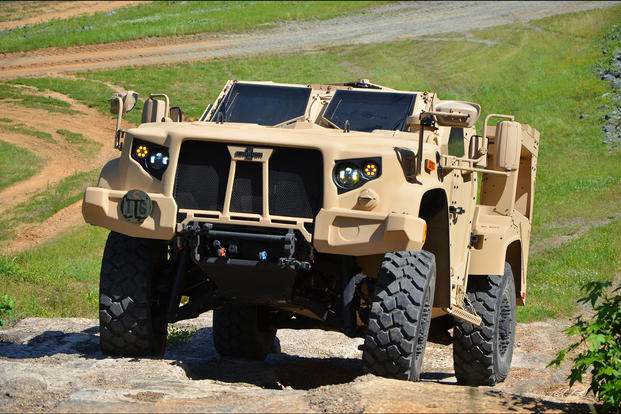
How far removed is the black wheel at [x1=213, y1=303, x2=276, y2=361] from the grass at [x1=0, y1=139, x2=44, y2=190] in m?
12.1

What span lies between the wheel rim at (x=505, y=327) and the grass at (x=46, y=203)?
36.4 feet

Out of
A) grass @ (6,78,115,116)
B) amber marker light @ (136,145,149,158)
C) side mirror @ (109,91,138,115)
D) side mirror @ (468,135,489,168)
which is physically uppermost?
grass @ (6,78,115,116)

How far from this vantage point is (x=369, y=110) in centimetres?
901

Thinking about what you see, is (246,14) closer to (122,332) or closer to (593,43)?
(593,43)

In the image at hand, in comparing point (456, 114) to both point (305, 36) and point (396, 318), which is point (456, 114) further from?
point (305, 36)

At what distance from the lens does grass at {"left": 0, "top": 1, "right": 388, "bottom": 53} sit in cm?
3462

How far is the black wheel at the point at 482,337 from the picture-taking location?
9.88m

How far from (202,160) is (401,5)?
37.7 m

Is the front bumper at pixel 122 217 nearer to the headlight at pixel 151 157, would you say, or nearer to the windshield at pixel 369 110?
the headlight at pixel 151 157

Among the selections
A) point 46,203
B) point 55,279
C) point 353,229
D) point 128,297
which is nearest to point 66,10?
point 46,203

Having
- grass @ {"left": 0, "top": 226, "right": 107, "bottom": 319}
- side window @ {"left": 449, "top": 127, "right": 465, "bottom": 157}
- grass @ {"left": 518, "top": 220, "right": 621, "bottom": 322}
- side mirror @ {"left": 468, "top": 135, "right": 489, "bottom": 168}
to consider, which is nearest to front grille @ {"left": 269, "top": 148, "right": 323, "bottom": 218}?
side window @ {"left": 449, "top": 127, "right": 465, "bottom": 157}

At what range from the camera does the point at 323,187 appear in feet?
24.3

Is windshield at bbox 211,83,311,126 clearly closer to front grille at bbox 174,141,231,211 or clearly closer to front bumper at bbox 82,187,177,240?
front grille at bbox 174,141,231,211

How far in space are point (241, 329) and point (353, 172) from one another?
3.58m
